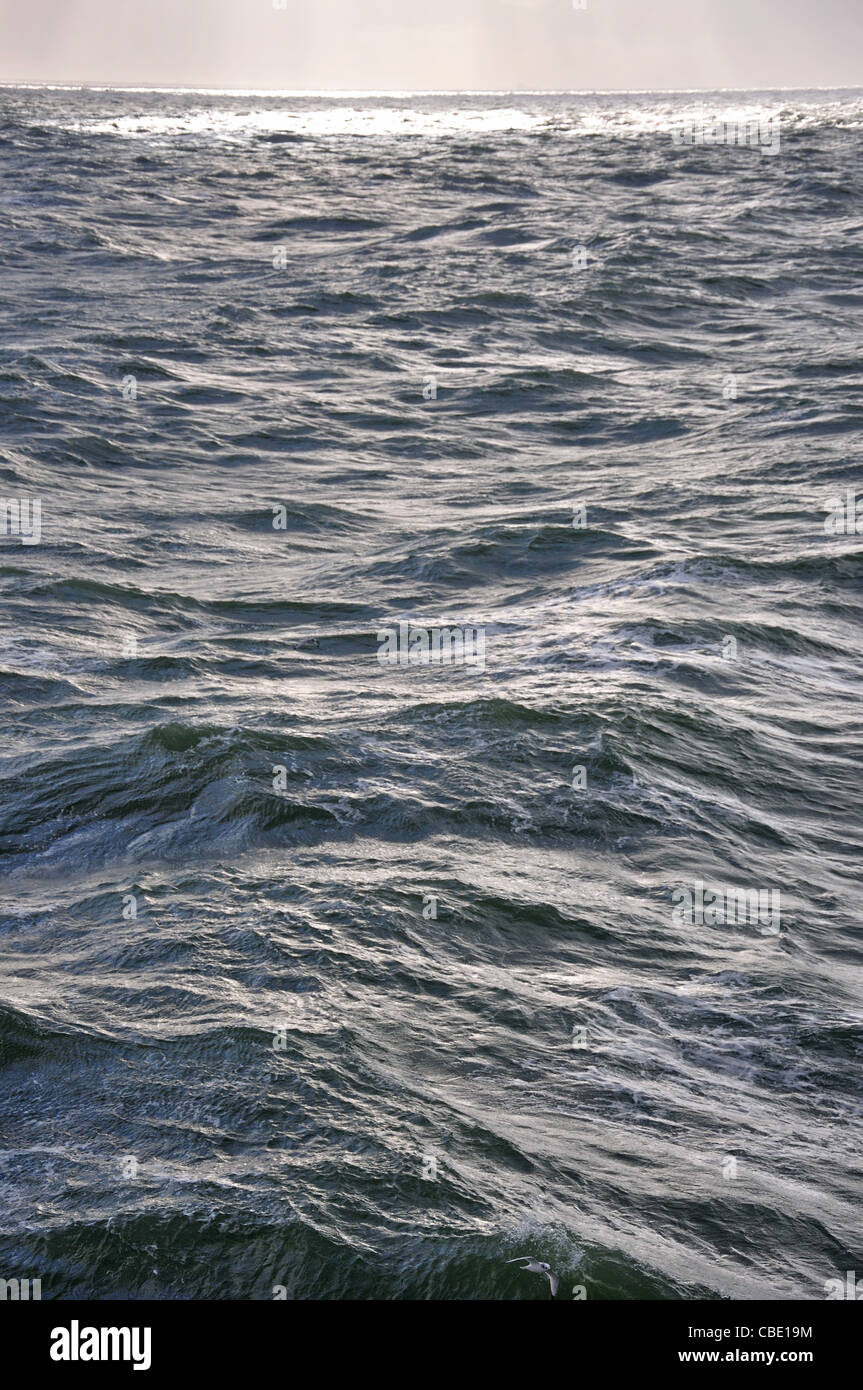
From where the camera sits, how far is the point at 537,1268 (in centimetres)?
515

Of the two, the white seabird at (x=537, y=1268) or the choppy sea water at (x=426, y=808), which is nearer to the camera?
the white seabird at (x=537, y=1268)

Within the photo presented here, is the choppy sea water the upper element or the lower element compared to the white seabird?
upper

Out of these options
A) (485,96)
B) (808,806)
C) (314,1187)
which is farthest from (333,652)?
(485,96)

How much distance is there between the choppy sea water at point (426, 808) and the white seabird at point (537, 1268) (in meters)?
0.06

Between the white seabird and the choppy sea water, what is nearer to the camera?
the white seabird

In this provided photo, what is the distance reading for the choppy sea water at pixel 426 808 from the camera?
546 centimetres

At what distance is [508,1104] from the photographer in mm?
6051

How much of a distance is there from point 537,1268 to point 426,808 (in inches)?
154

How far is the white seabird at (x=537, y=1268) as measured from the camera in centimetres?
510

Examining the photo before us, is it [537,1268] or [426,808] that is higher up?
[426,808]

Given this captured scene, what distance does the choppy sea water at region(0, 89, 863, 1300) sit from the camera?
17.9 ft

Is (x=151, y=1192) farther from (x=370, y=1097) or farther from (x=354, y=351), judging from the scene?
(x=354, y=351)

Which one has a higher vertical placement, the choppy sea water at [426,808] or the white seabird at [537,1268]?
the choppy sea water at [426,808]

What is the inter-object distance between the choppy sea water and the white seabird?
0.06 metres
